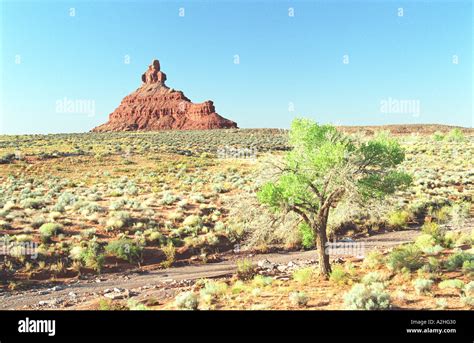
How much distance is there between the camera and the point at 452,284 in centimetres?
1209

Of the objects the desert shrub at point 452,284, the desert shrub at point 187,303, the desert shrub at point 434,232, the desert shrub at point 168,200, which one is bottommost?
the desert shrub at point 187,303

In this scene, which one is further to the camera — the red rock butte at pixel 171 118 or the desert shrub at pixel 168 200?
the red rock butte at pixel 171 118

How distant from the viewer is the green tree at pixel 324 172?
12.1 metres

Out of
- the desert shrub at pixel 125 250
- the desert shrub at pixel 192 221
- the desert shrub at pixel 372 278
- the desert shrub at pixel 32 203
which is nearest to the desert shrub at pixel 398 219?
the desert shrub at pixel 372 278

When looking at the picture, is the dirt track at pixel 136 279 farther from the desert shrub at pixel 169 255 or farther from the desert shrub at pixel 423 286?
the desert shrub at pixel 423 286

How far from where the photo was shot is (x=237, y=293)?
13211mm

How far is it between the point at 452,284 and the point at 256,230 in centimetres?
631

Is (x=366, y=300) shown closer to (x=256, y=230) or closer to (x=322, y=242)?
(x=322, y=242)

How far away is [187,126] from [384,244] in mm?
160624

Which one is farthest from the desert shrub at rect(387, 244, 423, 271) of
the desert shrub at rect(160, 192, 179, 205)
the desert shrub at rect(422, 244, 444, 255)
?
the desert shrub at rect(160, 192, 179, 205)

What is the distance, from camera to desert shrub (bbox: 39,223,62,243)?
62.3 ft

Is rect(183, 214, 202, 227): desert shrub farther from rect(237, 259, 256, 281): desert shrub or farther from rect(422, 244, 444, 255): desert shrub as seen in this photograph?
rect(422, 244, 444, 255): desert shrub

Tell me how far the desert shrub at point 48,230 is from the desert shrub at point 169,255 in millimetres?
5735
